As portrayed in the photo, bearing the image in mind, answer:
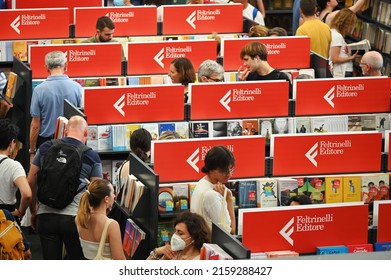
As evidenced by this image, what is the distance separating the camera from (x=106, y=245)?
7.71m

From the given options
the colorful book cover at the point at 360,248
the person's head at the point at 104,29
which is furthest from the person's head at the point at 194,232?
the person's head at the point at 104,29

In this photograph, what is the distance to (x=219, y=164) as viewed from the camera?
798 cm

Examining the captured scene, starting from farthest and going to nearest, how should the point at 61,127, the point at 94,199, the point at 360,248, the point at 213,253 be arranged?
the point at 61,127 < the point at 360,248 < the point at 94,199 < the point at 213,253

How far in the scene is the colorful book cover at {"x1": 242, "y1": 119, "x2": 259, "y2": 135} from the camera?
1022cm

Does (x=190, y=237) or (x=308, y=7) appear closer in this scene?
(x=190, y=237)

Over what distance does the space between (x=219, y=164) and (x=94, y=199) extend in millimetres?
951

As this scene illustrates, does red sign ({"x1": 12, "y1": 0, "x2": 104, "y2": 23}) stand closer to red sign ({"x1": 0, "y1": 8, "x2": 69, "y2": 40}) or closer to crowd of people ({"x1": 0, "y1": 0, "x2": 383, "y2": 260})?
red sign ({"x1": 0, "y1": 8, "x2": 69, "y2": 40})

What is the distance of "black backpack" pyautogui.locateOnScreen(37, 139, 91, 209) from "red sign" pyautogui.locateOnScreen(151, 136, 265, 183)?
2.60 feet

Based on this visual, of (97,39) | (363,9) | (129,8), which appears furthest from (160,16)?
(363,9)

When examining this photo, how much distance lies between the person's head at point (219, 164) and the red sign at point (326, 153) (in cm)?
131

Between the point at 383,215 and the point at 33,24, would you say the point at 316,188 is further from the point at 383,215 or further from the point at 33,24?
the point at 33,24

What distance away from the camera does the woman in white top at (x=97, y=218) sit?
Result: 25.2 feet

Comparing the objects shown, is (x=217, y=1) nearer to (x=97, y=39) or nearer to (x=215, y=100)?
(x=97, y=39)

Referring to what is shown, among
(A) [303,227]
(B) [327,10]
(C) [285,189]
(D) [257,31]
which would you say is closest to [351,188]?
(C) [285,189]
